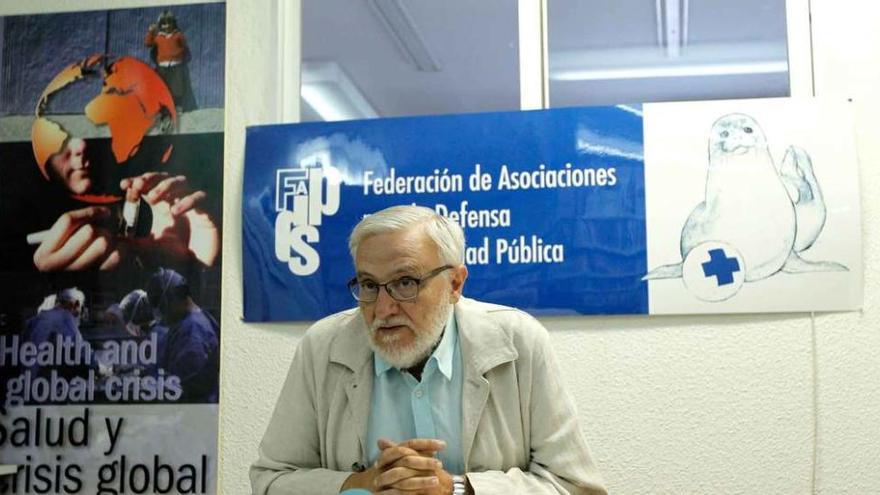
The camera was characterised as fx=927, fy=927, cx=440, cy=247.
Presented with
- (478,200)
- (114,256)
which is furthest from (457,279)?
(114,256)

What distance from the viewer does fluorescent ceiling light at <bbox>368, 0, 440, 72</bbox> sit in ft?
10.4

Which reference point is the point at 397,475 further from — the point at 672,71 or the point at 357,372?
the point at 672,71

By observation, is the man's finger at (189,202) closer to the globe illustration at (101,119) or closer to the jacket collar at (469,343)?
the globe illustration at (101,119)

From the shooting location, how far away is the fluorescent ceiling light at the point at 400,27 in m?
3.18

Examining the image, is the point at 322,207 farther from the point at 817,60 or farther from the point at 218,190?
the point at 817,60

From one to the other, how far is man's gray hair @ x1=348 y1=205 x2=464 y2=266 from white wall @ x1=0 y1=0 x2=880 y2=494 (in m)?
0.93

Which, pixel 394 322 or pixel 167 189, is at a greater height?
pixel 167 189

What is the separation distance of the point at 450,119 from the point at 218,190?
0.81 metres

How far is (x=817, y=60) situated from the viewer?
2.87m

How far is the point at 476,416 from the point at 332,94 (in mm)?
1561

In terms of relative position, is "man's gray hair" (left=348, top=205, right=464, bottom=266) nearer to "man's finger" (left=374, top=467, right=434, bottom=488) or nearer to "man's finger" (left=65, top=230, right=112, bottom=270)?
"man's finger" (left=374, top=467, right=434, bottom=488)

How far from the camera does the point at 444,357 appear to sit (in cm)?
205

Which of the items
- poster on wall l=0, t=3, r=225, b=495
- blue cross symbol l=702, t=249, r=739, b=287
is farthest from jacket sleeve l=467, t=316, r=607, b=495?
poster on wall l=0, t=3, r=225, b=495

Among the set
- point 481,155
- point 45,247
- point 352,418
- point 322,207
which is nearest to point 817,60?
point 481,155
